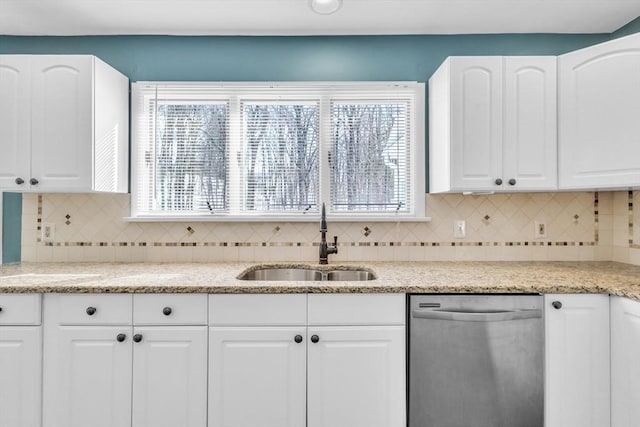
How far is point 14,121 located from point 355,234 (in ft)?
6.93

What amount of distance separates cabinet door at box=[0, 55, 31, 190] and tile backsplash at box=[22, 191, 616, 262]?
36cm

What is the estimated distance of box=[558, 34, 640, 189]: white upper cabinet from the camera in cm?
193

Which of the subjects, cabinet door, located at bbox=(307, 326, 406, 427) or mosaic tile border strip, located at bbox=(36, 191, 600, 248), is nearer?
cabinet door, located at bbox=(307, 326, 406, 427)

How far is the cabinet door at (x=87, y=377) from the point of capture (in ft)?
5.78

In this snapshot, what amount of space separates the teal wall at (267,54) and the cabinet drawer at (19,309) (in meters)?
1.50

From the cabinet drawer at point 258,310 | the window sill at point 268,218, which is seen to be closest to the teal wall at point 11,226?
the window sill at point 268,218

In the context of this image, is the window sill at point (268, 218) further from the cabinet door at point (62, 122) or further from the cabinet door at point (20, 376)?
the cabinet door at point (20, 376)

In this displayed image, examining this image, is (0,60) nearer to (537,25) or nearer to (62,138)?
(62,138)

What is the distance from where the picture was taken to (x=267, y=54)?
252 cm

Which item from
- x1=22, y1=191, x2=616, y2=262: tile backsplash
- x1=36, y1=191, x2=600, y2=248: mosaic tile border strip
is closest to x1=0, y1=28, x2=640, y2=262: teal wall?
x1=22, y1=191, x2=616, y2=262: tile backsplash

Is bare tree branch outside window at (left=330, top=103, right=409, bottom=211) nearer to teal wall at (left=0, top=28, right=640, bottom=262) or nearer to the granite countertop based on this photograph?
teal wall at (left=0, top=28, right=640, bottom=262)

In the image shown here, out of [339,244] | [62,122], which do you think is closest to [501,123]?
[339,244]

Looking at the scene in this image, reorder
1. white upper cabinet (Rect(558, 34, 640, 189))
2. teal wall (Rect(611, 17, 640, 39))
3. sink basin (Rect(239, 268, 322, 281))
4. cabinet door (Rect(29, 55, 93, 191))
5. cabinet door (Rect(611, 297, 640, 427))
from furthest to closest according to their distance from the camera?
sink basin (Rect(239, 268, 322, 281))
teal wall (Rect(611, 17, 640, 39))
cabinet door (Rect(29, 55, 93, 191))
white upper cabinet (Rect(558, 34, 640, 189))
cabinet door (Rect(611, 297, 640, 427))

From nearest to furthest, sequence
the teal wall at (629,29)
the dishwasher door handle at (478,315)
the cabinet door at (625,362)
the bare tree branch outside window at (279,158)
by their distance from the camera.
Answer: the cabinet door at (625,362)
the dishwasher door handle at (478,315)
the teal wall at (629,29)
the bare tree branch outside window at (279,158)
